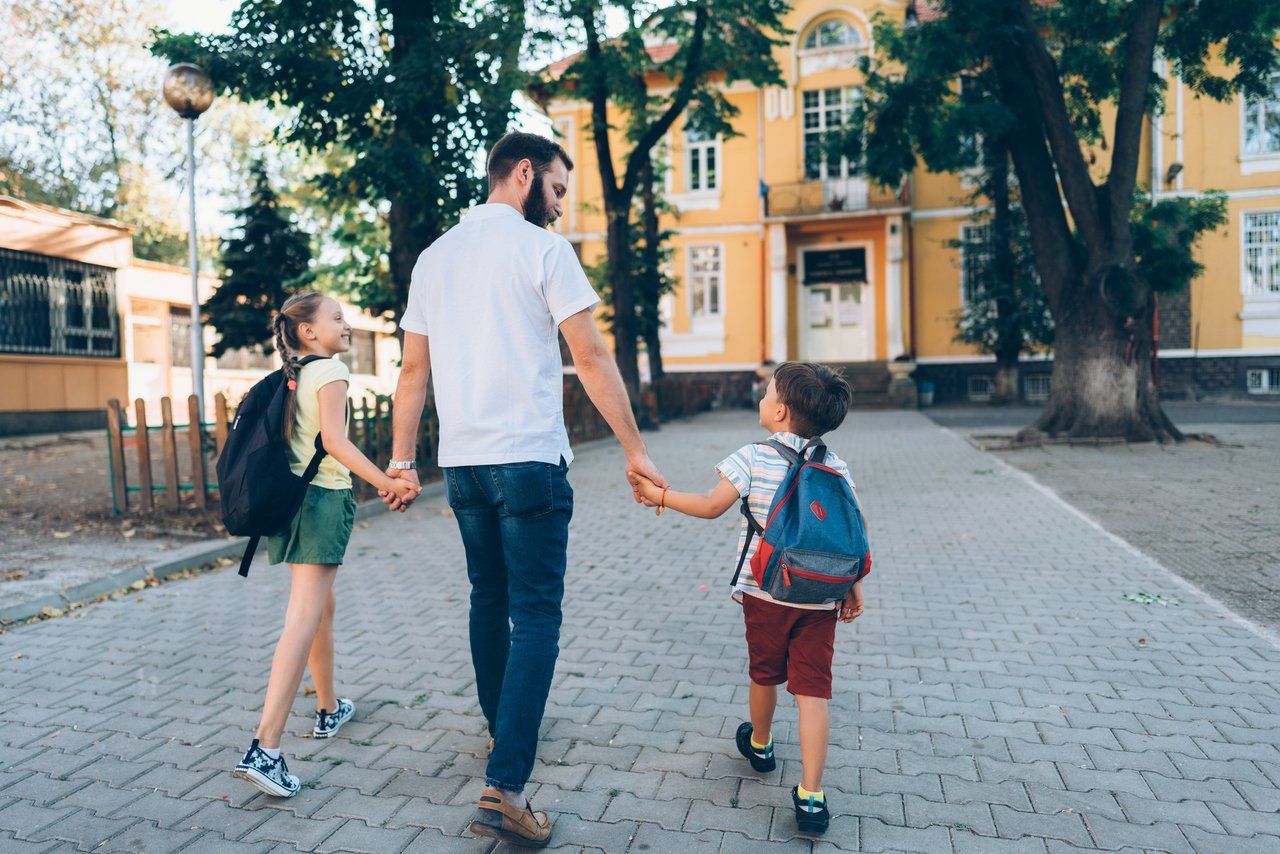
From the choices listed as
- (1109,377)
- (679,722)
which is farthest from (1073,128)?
(679,722)

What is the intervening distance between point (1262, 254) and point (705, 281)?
1598cm

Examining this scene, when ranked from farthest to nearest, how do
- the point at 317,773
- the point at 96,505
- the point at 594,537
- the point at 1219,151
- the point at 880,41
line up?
the point at 1219,151 < the point at 880,41 < the point at 96,505 < the point at 594,537 < the point at 317,773

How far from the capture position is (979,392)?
Answer: 28188mm

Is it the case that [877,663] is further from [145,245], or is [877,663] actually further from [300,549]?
[145,245]

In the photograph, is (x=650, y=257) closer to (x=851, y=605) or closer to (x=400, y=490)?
(x=400, y=490)

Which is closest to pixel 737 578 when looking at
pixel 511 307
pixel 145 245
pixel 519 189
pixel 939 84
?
pixel 511 307

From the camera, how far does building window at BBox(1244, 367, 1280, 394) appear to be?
26.4 meters

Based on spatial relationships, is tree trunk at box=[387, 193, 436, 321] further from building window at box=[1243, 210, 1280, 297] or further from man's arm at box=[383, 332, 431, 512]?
building window at box=[1243, 210, 1280, 297]

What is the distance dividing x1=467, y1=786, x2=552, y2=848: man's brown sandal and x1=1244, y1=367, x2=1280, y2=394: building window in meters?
29.3

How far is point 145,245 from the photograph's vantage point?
117 feet

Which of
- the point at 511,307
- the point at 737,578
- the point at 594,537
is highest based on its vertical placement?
the point at 511,307

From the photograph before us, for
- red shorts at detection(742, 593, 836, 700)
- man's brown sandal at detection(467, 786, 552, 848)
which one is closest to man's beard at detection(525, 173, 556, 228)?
red shorts at detection(742, 593, 836, 700)

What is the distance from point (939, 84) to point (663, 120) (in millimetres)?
5162

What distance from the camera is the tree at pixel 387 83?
36.1ft
